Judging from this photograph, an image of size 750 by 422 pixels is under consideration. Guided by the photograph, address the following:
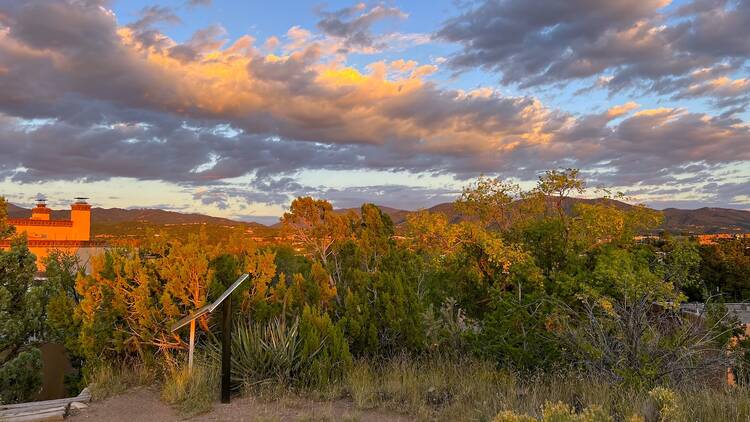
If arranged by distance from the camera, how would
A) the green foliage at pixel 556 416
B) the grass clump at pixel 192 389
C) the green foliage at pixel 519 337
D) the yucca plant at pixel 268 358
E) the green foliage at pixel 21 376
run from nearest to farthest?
the green foliage at pixel 556 416 → the grass clump at pixel 192 389 → the yucca plant at pixel 268 358 → the green foliage at pixel 519 337 → the green foliage at pixel 21 376

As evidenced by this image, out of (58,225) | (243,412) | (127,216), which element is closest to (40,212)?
(58,225)

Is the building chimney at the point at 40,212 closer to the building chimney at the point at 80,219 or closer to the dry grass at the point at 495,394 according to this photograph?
the building chimney at the point at 80,219

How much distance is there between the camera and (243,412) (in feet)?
19.5

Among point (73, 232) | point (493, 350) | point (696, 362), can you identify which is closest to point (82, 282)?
point (493, 350)

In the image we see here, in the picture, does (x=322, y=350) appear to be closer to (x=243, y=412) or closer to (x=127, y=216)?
(x=243, y=412)

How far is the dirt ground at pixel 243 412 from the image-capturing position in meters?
5.68

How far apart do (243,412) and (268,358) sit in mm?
1161

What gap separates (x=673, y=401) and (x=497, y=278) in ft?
19.3

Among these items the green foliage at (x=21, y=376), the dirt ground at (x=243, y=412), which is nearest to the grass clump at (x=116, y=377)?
the dirt ground at (x=243, y=412)

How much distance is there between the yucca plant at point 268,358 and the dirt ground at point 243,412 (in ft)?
1.46

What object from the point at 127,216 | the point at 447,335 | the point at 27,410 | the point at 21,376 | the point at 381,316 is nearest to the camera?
the point at 27,410

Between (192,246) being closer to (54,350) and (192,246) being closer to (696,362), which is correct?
(54,350)

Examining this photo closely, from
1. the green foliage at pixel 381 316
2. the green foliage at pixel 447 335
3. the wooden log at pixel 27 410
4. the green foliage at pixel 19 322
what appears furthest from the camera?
the green foliage at pixel 447 335

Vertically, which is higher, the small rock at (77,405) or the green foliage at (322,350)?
the green foliage at (322,350)
